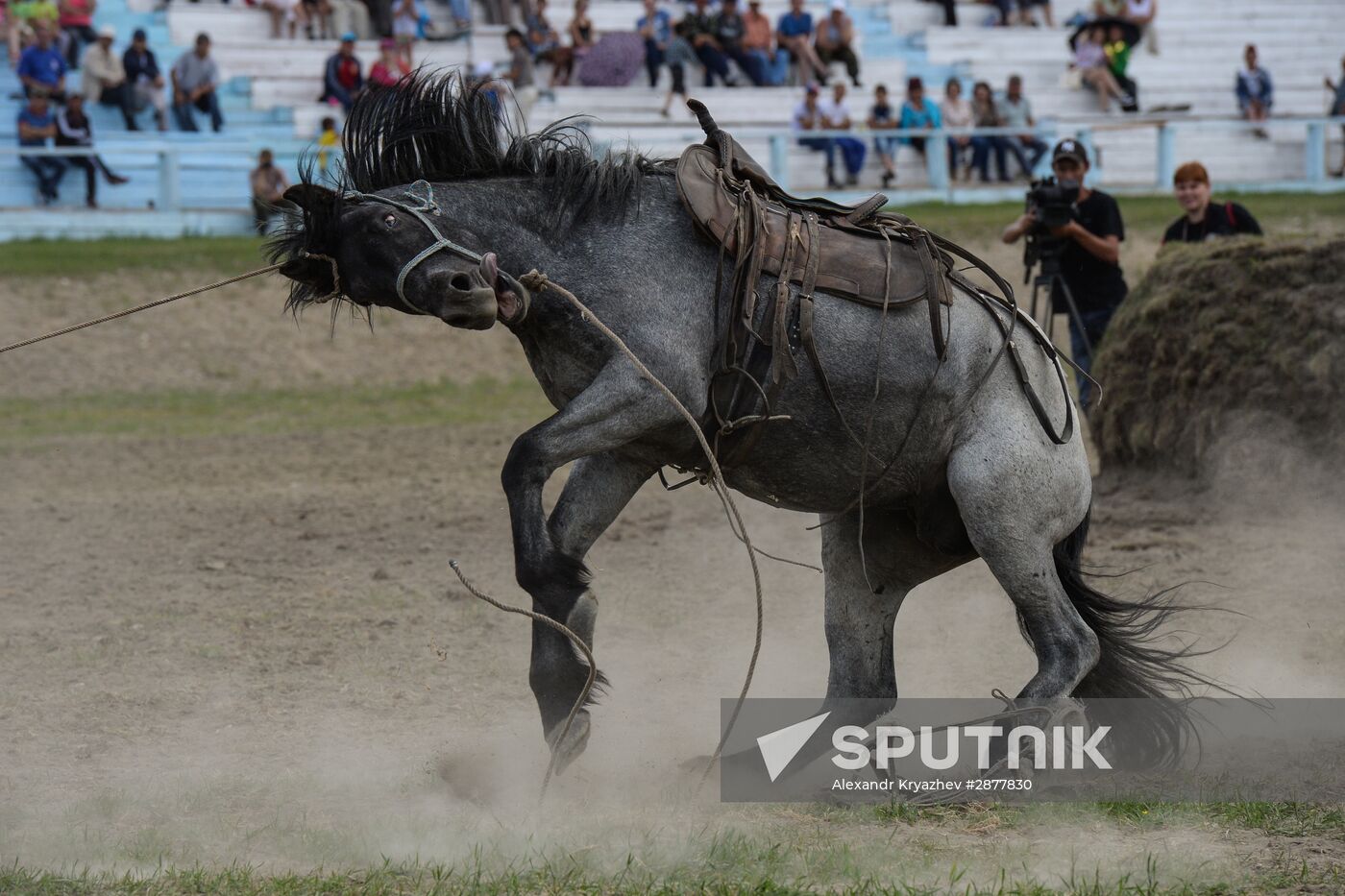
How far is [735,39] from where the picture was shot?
2233 cm

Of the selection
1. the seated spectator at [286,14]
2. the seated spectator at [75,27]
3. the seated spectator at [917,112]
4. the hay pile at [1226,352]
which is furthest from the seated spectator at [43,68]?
the hay pile at [1226,352]

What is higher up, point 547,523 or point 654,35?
point 654,35

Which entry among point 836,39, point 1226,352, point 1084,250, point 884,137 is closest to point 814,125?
point 884,137

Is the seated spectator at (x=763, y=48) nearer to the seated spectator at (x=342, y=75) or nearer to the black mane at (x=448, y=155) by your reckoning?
the seated spectator at (x=342, y=75)

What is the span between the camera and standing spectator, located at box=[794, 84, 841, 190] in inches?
765

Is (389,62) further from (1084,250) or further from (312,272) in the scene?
(312,272)

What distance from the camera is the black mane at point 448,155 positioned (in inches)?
191

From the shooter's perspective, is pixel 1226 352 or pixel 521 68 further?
pixel 521 68

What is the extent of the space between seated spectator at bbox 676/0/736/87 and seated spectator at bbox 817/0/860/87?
1781mm

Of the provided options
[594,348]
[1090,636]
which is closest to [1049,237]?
[1090,636]

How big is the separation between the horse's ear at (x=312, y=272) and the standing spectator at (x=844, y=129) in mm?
15240

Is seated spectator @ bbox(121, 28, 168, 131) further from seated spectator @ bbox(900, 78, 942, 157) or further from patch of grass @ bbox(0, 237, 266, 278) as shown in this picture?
seated spectator @ bbox(900, 78, 942, 157)

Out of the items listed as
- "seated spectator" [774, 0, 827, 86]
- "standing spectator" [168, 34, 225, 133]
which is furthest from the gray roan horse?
"seated spectator" [774, 0, 827, 86]

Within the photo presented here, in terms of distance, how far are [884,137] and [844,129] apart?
81 cm
